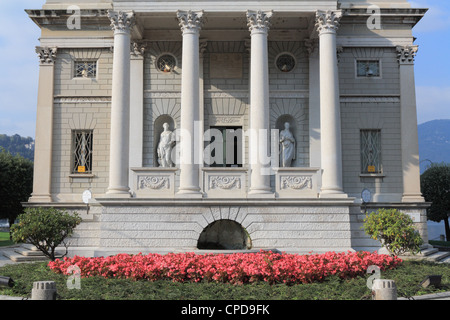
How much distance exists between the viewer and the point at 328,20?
23.7m

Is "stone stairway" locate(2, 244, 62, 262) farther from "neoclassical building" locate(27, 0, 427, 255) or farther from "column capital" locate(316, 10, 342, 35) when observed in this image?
"column capital" locate(316, 10, 342, 35)

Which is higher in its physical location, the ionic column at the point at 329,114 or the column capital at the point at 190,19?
the column capital at the point at 190,19

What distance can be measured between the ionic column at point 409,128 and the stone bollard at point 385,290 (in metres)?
15.7

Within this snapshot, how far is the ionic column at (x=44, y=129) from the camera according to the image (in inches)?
1055

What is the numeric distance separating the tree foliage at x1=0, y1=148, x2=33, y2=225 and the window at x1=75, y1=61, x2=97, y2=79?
14.7 m

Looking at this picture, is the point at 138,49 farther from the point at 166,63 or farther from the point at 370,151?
the point at 370,151

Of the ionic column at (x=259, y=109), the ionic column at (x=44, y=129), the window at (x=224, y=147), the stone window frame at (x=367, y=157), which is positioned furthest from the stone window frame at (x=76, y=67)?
the stone window frame at (x=367, y=157)

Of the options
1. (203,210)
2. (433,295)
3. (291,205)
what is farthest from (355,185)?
(433,295)

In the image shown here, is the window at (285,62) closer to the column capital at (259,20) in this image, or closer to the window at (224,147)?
the window at (224,147)

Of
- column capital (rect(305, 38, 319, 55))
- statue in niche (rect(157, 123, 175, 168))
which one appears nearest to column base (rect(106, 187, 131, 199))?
statue in niche (rect(157, 123, 175, 168))

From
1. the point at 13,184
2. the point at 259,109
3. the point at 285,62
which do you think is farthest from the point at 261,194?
the point at 13,184

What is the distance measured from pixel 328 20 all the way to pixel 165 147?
32.6 feet

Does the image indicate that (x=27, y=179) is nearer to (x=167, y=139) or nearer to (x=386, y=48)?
(x=167, y=139)
